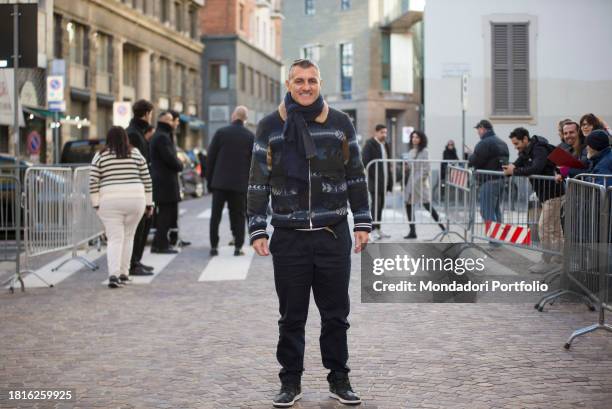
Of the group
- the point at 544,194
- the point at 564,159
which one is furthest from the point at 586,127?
the point at 544,194

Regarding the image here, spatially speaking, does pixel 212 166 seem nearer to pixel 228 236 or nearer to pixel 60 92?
pixel 228 236

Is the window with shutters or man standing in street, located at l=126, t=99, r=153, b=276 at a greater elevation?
the window with shutters

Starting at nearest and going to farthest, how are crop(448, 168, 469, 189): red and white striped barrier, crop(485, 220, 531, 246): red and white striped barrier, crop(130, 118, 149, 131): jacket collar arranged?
crop(485, 220, 531, 246): red and white striped barrier < crop(130, 118, 149, 131): jacket collar < crop(448, 168, 469, 189): red and white striped barrier

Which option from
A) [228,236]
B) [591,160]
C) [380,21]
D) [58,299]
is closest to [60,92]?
[228,236]

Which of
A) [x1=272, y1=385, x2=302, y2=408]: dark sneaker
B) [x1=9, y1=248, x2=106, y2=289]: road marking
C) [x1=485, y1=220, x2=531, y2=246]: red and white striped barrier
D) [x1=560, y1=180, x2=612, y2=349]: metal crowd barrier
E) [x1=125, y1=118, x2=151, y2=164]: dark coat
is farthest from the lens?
[x1=125, y1=118, x2=151, y2=164]: dark coat

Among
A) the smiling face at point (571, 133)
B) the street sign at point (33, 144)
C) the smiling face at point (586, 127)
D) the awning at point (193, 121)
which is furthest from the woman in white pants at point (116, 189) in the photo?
the awning at point (193, 121)

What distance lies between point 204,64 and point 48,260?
49.2 m

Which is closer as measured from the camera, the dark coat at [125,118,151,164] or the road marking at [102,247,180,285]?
the road marking at [102,247,180,285]

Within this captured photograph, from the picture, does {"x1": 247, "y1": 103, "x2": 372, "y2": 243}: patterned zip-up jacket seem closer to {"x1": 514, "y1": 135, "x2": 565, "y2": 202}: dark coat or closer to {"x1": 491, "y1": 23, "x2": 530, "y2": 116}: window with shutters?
{"x1": 514, "y1": 135, "x2": 565, "y2": 202}: dark coat

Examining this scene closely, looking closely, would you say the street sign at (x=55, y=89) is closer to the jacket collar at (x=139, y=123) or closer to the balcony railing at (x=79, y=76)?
the balcony railing at (x=79, y=76)

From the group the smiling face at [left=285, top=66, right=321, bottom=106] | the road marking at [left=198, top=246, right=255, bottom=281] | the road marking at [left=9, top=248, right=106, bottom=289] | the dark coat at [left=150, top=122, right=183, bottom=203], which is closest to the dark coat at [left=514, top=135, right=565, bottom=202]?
the road marking at [left=198, top=246, right=255, bottom=281]

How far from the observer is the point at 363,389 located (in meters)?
5.91

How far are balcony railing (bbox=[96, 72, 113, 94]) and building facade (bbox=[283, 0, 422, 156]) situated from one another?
26.7 meters

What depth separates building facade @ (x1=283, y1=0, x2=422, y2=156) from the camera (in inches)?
2672
